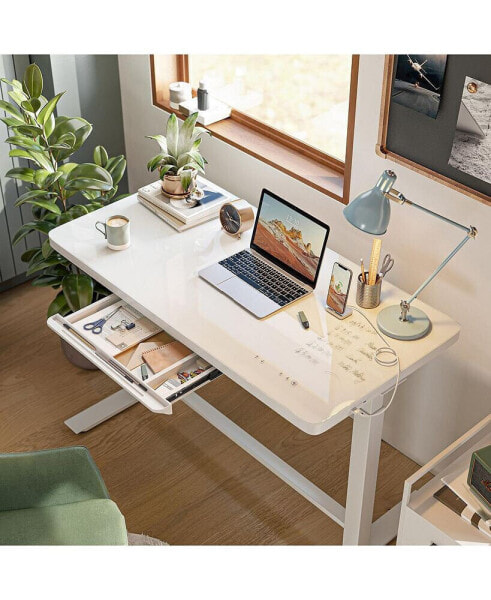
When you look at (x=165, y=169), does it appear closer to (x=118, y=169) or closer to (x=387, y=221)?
(x=118, y=169)

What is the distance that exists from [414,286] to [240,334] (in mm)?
663

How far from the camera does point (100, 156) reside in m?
3.14

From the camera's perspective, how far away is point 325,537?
2.75 m

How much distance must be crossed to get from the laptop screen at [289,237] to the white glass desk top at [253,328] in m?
0.08

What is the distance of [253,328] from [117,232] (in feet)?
1.96

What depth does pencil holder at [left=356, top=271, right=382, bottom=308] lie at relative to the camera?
7.99 ft

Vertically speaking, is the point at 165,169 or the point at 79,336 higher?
the point at 165,169

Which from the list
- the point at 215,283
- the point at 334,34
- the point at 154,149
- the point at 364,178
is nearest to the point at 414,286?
the point at 364,178

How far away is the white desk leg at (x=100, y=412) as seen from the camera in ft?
10.2

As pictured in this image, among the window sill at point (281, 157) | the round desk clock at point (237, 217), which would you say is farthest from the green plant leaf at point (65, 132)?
the round desk clock at point (237, 217)

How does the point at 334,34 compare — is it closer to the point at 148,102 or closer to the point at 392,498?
the point at 392,498

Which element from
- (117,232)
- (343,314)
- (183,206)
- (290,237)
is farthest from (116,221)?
(343,314)

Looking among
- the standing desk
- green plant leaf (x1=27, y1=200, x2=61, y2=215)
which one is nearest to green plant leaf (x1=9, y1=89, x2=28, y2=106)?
green plant leaf (x1=27, y1=200, x2=61, y2=215)

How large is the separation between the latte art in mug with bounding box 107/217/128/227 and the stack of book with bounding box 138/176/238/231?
176mm
